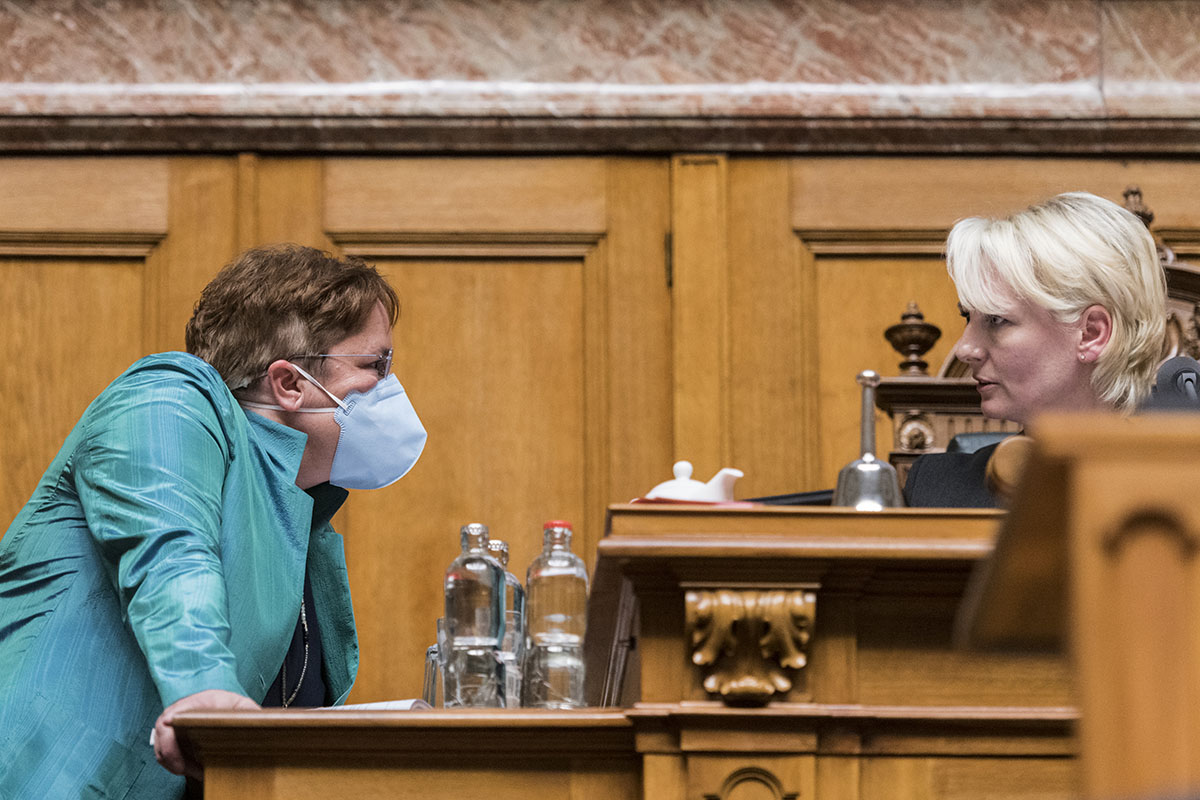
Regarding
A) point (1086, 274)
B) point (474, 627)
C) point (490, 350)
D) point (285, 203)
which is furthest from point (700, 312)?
point (474, 627)

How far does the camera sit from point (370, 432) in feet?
7.88

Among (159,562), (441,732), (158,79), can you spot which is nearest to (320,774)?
(441,732)

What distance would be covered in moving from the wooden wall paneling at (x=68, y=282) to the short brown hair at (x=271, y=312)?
1521 mm

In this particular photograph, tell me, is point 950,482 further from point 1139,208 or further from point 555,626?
point 1139,208

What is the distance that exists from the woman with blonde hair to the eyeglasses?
2.61 feet

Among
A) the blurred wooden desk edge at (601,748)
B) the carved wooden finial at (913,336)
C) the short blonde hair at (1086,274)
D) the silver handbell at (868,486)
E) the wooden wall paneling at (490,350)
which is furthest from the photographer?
the wooden wall paneling at (490,350)

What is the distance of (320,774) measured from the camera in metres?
1.59

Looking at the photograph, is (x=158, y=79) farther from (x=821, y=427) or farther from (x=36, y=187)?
(x=821, y=427)

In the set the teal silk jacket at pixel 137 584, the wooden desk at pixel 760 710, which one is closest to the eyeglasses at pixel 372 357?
the teal silk jacket at pixel 137 584

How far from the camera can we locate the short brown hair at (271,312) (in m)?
2.32

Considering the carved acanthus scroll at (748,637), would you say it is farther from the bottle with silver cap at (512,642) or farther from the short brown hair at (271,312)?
the short brown hair at (271,312)

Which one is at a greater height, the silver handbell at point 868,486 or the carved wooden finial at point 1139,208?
the carved wooden finial at point 1139,208

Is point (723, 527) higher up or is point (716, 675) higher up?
point (723, 527)

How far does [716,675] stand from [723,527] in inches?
5.3
